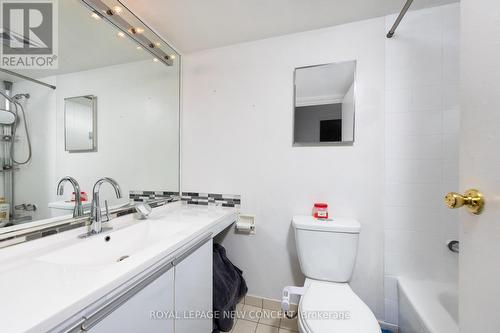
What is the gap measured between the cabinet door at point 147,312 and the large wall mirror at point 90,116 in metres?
0.64

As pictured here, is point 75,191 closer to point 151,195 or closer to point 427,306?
point 151,195

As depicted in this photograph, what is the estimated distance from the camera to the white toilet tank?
48.1 inches

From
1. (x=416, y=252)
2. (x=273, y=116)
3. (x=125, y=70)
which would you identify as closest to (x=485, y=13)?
(x=273, y=116)

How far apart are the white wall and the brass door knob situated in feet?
2.78

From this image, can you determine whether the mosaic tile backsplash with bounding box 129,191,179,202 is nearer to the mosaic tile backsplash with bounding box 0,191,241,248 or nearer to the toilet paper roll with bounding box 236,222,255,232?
the mosaic tile backsplash with bounding box 0,191,241,248

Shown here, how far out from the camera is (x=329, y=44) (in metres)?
1.42

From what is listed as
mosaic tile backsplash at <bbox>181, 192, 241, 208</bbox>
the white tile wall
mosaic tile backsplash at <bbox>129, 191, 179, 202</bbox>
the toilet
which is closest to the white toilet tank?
the toilet

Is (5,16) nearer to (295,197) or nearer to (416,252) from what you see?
(295,197)

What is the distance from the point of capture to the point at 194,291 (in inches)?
40.5

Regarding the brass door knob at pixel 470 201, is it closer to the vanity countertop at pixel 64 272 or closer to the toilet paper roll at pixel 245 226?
the vanity countertop at pixel 64 272

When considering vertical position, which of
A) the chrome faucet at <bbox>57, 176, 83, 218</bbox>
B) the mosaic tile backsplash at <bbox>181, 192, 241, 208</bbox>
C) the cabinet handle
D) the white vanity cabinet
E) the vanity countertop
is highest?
the chrome faucet at <bbox>57, 176, 83, 218</bbox>

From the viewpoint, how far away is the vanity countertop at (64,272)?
0.47 m

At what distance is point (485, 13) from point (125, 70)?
1.77 m

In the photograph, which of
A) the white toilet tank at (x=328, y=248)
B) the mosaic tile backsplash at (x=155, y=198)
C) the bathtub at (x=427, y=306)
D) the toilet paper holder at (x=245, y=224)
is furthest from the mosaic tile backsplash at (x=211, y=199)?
the bathtub at (x=427, y=306)
